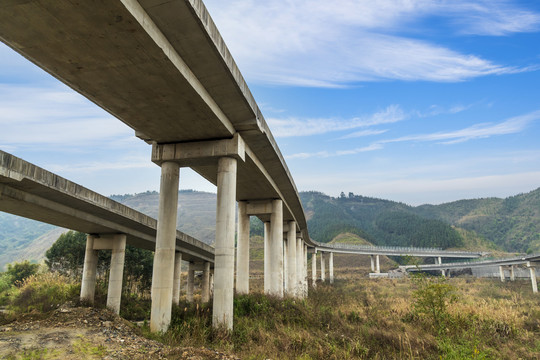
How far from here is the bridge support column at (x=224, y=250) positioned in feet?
45.2

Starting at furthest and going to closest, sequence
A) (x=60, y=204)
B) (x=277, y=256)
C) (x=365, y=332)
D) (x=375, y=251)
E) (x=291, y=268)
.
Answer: (x=375, y=251), (x=291, y=268), (x=277, y=256), (x=60, y=204), (x=365, y=332)

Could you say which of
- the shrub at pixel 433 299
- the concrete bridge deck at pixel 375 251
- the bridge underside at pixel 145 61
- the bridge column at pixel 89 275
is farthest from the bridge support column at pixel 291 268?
the concrete bridge deck at pixel 375 251

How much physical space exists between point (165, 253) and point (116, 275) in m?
12.1

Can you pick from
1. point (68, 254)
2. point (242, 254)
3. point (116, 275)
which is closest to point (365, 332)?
point (242, 254)

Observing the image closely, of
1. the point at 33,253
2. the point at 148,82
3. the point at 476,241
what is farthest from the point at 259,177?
the point at 33,253

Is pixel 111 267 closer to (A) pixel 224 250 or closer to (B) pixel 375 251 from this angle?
(A) pixel 224 250

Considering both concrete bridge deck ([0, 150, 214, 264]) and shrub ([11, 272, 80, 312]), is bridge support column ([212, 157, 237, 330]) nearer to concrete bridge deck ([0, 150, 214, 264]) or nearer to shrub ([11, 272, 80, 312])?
concrete bridge deck ([0, 150, 214, 264])

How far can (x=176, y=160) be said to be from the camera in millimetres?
15500

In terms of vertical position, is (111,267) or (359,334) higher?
(111,267)

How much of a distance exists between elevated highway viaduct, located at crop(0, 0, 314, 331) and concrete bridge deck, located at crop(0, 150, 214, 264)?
473 centimetres

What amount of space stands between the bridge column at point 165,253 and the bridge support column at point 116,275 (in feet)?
38.1

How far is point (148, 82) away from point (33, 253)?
22214 centimetres

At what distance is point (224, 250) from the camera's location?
14258mm

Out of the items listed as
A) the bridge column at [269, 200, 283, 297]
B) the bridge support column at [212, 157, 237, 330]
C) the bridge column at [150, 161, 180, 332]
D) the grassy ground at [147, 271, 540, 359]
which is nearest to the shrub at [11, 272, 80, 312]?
the bridge column at [150, 161, 180, 332]
